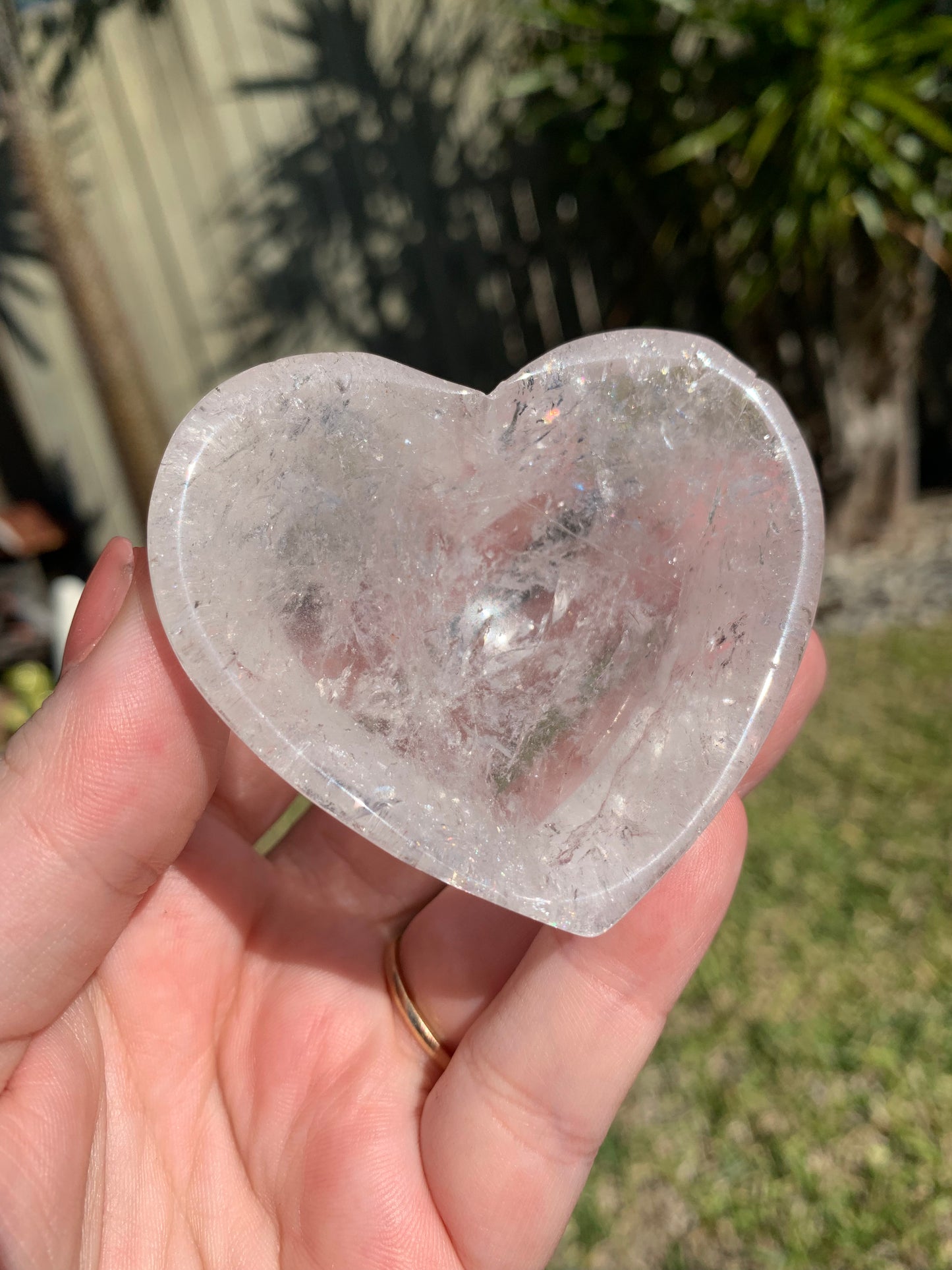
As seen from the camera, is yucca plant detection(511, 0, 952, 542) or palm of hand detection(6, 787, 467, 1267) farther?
yucca plant detection(511, 0, 952, 542)

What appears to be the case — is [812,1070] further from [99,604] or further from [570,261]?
[570,261]

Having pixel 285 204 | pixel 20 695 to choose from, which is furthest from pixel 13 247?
pixel 20 695

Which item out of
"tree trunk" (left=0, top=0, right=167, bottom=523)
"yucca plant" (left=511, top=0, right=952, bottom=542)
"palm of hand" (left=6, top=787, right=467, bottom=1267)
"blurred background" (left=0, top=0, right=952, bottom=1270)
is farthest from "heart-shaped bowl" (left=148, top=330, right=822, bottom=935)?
"yucca plant" (left=511, top=0, right=952, bottom=542)

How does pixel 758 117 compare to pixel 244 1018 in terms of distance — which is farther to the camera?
pixel 758 117

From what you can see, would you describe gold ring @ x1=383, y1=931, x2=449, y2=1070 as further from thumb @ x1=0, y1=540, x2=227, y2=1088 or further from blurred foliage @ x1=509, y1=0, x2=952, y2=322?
blurred foliage @ x1=509, y1=0, x2=952, y2=322

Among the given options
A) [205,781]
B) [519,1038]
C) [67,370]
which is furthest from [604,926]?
[67,370]

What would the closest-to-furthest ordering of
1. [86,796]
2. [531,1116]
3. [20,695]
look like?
[86,796], [531,1116], [20,695]
